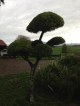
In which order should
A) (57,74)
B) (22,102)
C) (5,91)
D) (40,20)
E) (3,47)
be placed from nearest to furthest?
(22,102), (57,74), (5,91), (40,20), (3,47)

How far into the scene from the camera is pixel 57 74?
13.7 m

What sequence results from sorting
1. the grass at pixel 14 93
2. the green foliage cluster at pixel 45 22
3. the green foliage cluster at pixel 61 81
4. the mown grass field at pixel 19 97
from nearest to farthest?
1. the mown grass field at pixel 19 97
2. the grass at pixel 14 93
3. the green foliage cluster at pixel 61 81
4. the green foliage cluster at pixel 45 22

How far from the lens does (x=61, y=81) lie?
1323 centimetres

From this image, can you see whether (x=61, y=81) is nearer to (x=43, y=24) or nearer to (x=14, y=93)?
(x=14, y=93)

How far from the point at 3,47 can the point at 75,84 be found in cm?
3283

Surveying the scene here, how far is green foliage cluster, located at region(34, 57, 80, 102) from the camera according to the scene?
13068 millimetres

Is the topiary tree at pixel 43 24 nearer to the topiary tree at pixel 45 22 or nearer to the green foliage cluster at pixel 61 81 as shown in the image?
the topiary tree at pixel 45 22

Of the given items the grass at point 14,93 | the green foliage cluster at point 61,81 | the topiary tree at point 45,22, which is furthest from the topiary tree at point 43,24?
the green foliage cluster at point 61,81

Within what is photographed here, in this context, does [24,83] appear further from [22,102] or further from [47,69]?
[22,102]

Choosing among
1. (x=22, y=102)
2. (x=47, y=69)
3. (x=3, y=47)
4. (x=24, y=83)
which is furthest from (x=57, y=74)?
(x=3, y=47)

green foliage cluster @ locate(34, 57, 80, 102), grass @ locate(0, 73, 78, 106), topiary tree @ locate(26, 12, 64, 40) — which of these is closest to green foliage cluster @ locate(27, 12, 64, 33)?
topiary tree @ locate(26, 12, 64, 40)

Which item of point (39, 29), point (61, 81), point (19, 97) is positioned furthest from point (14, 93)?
point (39, 29)

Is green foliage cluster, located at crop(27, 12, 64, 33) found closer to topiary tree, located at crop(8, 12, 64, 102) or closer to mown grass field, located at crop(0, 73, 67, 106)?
topiary tree, located at crop(8, 12, 64, 102)

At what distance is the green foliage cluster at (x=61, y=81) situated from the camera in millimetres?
13068
